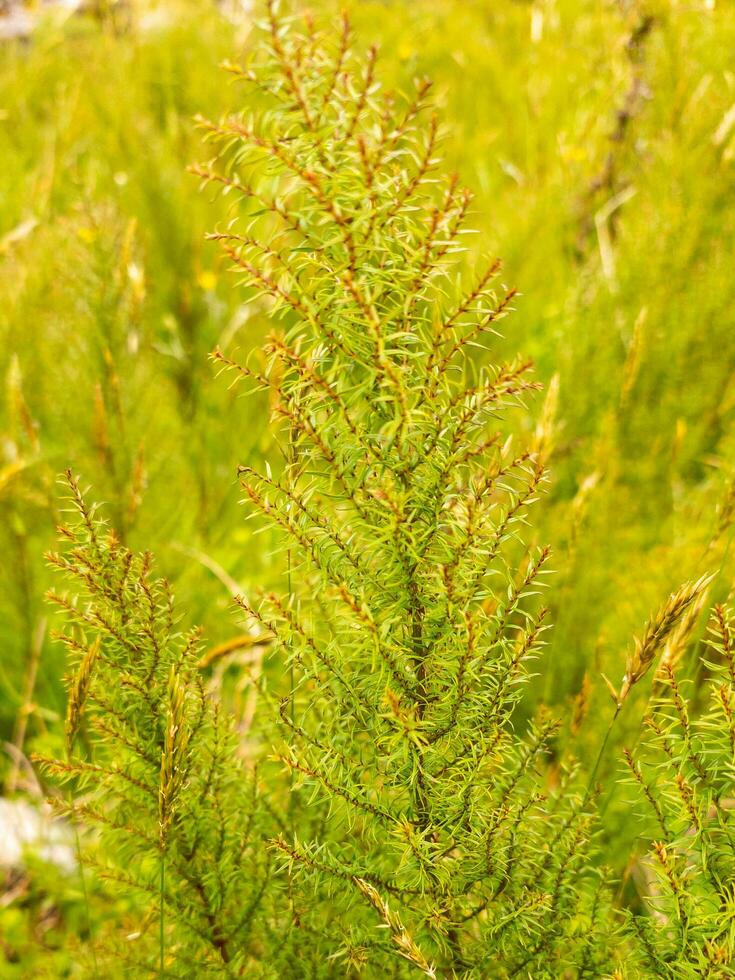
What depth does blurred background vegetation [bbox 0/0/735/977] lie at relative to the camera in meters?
1.81

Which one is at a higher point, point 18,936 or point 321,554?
point 321,554

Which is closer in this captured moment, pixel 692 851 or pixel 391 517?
pixel 391 517

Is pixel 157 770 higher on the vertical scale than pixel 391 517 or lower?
lower

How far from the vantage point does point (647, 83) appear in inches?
119

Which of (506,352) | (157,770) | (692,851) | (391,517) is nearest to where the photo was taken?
(391,517)

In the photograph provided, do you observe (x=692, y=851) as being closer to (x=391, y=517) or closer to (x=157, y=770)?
(x=391, y=517)

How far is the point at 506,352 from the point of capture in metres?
2.69

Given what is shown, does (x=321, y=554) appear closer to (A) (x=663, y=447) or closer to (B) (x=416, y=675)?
(B) (x=416, y=675)

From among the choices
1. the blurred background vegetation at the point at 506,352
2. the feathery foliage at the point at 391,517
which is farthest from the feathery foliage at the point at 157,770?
the blurred background vegetation at the point at 506,352

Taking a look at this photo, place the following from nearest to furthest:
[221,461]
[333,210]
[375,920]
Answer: [333,210]
[375,920]
[221,461]

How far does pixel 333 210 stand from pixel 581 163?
3.05 meters

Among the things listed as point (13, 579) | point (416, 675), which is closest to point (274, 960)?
point (416, 675)

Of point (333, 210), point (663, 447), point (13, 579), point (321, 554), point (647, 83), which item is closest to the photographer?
point (333, 210)

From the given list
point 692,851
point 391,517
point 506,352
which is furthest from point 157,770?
point 506,352
